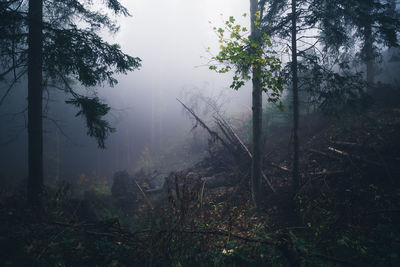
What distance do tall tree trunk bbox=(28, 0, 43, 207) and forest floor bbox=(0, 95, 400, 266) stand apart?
0.60m

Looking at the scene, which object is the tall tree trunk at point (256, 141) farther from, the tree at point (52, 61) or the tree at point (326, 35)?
the tree at point (52, 61)

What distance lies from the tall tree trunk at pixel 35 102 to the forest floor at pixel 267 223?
60cm

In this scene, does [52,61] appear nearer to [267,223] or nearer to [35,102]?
[35,102]

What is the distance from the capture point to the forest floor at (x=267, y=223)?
9.14 ft

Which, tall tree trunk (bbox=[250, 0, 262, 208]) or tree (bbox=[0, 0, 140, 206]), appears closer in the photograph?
tree (bbox=[0, 0, 140, 206])

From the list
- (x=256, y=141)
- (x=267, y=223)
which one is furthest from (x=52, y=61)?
(x=267, y=223)

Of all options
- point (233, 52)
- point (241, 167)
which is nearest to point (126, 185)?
point (241, 167)

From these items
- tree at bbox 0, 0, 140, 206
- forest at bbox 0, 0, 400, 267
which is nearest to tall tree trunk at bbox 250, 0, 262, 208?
forest at bbox 0, 0, 400, 267

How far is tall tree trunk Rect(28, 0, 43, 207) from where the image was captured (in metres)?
5.38

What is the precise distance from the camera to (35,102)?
5.61 metres

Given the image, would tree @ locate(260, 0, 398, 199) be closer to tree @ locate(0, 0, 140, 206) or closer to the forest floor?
the forest floor

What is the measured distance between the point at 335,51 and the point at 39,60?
9119mm

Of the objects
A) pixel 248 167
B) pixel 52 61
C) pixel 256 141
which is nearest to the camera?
pixel 52 61

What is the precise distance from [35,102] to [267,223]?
7.78 metres
